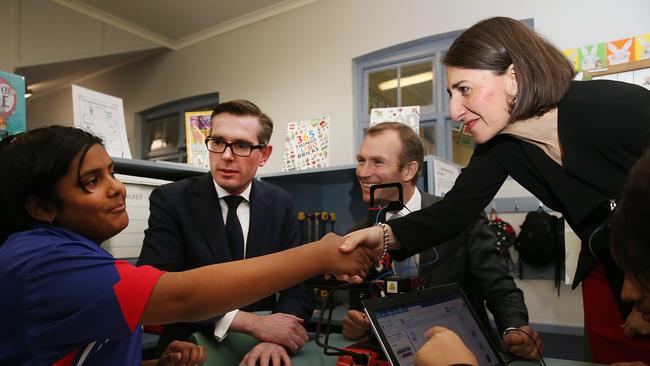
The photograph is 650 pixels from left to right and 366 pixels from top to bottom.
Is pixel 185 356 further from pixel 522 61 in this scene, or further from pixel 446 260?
pixel 522 61

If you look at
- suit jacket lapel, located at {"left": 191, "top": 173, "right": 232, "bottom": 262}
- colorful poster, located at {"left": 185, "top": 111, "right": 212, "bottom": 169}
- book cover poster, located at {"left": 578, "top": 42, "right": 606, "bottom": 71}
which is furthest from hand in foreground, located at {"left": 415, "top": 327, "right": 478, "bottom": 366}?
book cover poster, located at {"left": 578, "top": 42, "right": 606, "bottom": 71}

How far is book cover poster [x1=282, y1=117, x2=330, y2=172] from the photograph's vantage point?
240 centimetres

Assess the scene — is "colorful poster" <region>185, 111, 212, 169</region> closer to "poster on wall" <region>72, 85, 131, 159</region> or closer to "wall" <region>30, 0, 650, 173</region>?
"poster on wall" <region>72, 85, 131, 159</region>

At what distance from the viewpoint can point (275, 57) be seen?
4438mm

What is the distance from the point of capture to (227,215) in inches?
63.7

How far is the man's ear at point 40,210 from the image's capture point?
818 mm

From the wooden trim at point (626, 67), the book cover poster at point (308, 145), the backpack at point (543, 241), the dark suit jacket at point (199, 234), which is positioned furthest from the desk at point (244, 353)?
the backpack at point (543, 241)

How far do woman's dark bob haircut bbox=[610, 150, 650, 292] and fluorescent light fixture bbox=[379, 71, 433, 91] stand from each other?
3.23 metres

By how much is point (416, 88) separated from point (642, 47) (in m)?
1.65

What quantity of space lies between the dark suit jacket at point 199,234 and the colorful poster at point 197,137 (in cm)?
50

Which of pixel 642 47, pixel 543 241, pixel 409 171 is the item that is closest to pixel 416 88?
pixel 642 47

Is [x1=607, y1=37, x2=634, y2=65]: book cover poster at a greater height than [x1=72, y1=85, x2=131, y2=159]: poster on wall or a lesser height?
greater

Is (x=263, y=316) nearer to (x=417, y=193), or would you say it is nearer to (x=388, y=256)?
(x=388, y=256)

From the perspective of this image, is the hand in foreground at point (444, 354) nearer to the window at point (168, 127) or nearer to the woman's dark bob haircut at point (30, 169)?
the woman's dark bob haircut at point (30, 169)
